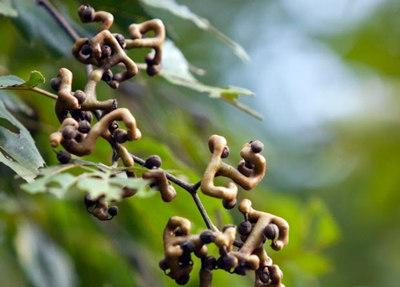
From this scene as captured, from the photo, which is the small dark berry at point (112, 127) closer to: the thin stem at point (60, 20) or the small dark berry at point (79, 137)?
the small dark berry at point (79, 137)

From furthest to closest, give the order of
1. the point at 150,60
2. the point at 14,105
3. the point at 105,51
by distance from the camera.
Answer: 1. the point at 14,105
2. the point at 150,60
3. the point at 105,51

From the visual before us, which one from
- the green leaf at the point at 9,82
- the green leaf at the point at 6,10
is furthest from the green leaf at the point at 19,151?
the green leaf at the point at 6,10

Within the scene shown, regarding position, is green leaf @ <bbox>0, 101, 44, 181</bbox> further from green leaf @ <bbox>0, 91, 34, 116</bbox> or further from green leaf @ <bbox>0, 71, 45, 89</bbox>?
green leaf @ <bbox>0, 91, 34, 116</bbox>

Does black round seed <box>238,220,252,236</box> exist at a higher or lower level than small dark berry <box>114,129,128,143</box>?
lower

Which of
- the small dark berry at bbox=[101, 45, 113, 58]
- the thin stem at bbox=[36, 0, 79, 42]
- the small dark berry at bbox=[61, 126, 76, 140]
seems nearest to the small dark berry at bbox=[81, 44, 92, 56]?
the small dark berry at bbox=[101, 45, 113, 58]

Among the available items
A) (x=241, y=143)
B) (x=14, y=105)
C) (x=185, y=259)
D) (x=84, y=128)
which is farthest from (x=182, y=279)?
(x=241, y=143)

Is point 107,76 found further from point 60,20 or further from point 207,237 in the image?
→ point 60,20
